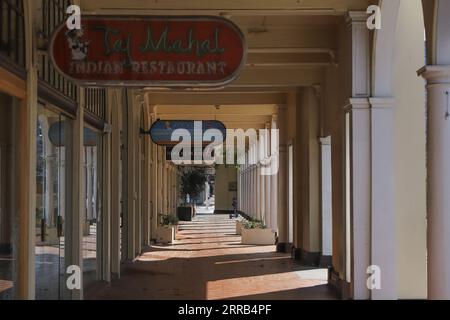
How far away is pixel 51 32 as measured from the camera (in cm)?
780

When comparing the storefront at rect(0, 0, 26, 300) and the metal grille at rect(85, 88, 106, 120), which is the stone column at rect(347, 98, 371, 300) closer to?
the metal grille at rect(85, 88, 106, 120)

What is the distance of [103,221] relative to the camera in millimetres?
12602

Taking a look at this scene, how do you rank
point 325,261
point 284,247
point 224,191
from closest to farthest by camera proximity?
point 325,261, point 284,247, point 224,191

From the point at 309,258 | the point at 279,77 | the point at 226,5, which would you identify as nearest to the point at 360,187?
the point at 226,5

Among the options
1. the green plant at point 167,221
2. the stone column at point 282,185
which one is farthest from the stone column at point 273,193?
the green plant at point 167,221

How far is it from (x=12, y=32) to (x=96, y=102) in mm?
4755

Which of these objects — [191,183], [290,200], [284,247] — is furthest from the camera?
[191,183]

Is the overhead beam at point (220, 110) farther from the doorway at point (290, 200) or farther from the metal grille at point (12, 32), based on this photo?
the metal grille at point (12, 32)

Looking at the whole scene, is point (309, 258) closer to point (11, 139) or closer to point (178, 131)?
point (178, 131)

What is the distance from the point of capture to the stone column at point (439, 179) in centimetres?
702

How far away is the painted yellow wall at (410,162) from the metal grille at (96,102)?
438cm

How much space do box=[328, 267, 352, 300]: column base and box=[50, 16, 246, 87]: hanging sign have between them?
4696 mm

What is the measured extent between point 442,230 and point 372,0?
→ 378 cm
